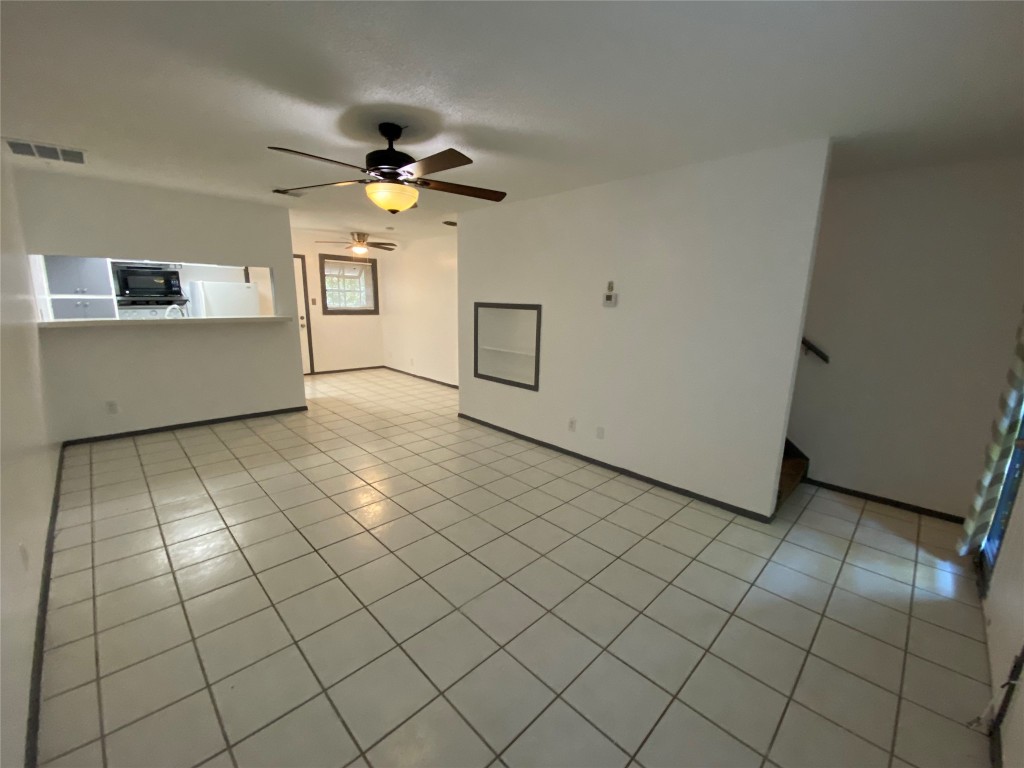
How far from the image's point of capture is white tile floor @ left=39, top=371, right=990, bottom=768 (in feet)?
4.75

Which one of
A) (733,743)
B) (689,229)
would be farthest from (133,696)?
(689,229)

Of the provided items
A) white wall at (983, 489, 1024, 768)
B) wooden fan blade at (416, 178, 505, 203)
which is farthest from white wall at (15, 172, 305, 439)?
white wall at (983, 489, 1024, 768)

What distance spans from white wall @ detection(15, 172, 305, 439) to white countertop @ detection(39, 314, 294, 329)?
3.4 inches

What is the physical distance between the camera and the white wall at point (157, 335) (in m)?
3.58

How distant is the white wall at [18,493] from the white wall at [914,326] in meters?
4.61

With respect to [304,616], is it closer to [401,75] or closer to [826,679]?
[826,679]

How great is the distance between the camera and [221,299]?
200 inches

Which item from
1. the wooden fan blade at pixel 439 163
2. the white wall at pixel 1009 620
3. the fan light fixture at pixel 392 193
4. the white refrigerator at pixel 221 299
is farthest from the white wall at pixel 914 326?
the white refrigerator at pixel 221 299

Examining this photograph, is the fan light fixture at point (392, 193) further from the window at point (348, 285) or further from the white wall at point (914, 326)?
the window at point (348, 285)

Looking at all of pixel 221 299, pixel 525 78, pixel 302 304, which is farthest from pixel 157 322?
pixel 525 78

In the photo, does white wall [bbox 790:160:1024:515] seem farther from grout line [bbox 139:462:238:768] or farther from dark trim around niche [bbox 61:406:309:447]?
dark trim around niche [bbox 61:406:309:447]

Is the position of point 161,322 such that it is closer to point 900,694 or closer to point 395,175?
point 395,175

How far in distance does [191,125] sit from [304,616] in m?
2.79

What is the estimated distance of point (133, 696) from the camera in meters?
1.55
